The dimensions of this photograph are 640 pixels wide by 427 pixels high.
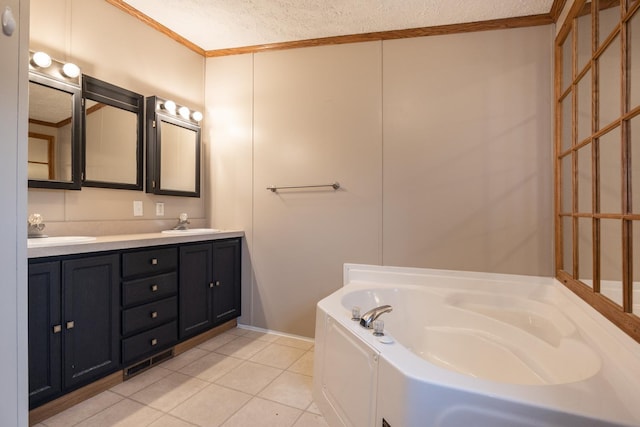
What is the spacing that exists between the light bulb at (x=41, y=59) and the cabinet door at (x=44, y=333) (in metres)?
1.14

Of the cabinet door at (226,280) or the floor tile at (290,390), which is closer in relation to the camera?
the floor tile at (290,390)

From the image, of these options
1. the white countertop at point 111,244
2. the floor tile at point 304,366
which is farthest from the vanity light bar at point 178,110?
the floor tile at point 304,366

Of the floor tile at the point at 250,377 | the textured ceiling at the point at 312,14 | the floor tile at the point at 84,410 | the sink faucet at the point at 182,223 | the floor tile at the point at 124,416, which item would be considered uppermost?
the textured ceiling at the point at 312,14

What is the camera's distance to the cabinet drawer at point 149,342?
74.2 inches

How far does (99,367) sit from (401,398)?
1.67m

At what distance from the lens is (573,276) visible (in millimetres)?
1789

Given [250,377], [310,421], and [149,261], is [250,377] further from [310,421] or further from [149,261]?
[149,261]

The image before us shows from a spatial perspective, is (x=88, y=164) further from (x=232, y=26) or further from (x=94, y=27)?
(x=232, y=26)

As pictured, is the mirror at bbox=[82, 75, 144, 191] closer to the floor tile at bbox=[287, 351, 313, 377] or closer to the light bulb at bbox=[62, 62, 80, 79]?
the light bulb at bbox=[62, 62, 80, 79]

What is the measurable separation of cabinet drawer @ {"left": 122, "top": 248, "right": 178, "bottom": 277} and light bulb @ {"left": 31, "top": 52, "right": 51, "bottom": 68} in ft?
3.79

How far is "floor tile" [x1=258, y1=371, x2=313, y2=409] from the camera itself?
1.75 meters

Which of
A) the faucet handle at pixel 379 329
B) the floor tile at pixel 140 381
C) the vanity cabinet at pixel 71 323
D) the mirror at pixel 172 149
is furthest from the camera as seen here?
the mirror at pixel 172 149

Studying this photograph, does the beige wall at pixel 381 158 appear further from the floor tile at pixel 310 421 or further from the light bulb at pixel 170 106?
the floor tile at pixel 310 421

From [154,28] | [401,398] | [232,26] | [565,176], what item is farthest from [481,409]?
[154,28]
